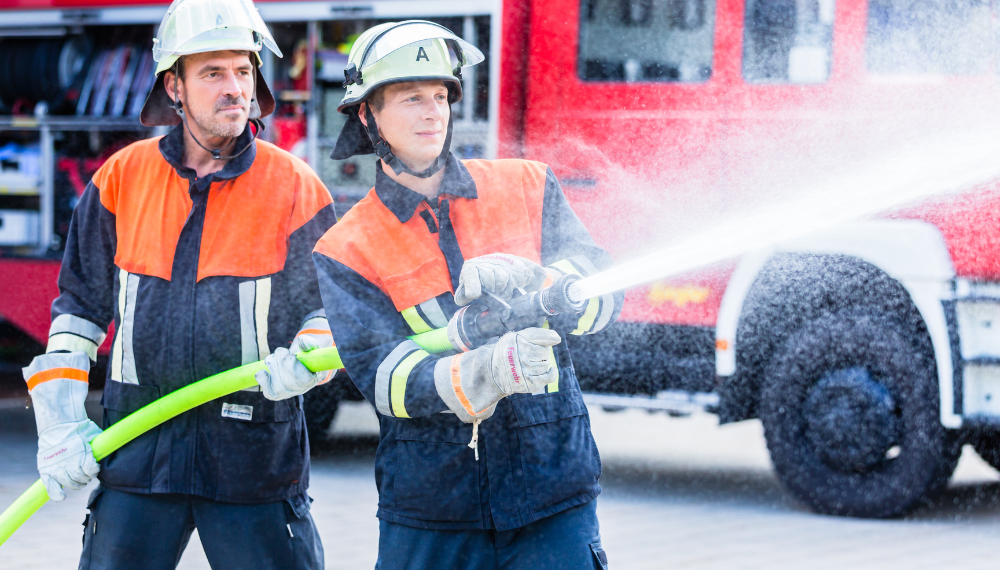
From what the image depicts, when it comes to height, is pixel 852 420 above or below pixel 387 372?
below

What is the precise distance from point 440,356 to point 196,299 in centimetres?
77

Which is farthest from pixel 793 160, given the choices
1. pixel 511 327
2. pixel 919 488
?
pixel 511 327

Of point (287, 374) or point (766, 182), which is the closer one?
point (287, 374)

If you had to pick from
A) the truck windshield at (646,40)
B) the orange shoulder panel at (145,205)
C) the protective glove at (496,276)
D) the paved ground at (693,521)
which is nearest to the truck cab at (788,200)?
the truck windshield at (646,40)

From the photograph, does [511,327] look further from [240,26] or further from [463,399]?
[240,26]

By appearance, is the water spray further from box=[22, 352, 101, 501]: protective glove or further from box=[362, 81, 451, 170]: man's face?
box=[22, 352, 101, 501]: protective glove

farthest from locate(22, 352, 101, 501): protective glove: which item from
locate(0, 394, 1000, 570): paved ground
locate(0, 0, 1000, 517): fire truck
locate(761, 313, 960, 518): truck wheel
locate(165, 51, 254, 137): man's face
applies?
locate(761, 313, 960, 518): truck wheel

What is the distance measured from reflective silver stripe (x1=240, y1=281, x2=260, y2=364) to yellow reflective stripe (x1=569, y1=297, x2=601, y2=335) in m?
0.88

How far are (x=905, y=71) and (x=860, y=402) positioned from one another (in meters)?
1.54

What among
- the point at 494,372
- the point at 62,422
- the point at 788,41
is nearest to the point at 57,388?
the point at 62,422

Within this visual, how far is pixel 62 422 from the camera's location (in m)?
2.82

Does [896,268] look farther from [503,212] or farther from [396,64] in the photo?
[396,64]

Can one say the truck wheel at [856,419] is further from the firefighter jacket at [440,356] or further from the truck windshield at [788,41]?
the firefighter jacket at [440,356]

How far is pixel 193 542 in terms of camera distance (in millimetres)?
5066
